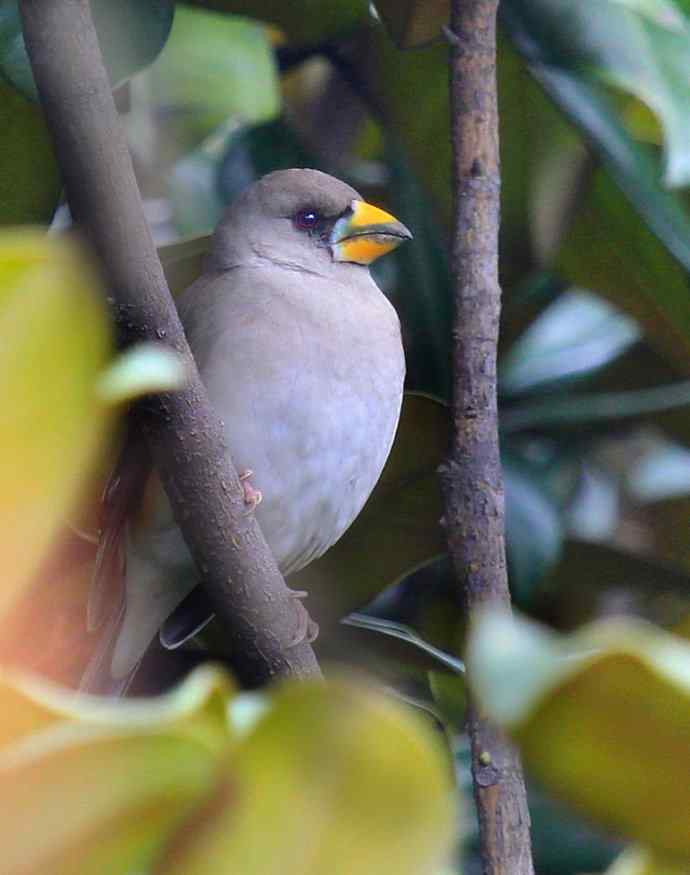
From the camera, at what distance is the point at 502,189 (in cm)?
179

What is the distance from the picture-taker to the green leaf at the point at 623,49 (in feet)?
4.69

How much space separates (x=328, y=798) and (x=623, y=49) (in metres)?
1.24

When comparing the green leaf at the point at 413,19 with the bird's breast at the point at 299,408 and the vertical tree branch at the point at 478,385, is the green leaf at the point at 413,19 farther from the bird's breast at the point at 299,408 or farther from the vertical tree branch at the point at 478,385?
the bird's breast at the point at 299,408

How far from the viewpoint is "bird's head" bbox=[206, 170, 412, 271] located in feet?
6.11

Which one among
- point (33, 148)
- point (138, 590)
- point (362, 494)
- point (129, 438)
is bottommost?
point (138, 590)

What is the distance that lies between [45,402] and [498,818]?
2.89 ft

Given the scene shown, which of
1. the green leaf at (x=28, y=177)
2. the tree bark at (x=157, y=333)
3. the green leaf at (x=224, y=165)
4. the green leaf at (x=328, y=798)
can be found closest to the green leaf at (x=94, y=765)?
the green leaf at (x=328, y=798)

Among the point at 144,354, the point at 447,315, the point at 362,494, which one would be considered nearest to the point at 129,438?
the point at 362,494

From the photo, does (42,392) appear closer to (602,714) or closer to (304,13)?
(602,714)

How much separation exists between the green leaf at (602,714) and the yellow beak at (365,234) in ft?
4.46

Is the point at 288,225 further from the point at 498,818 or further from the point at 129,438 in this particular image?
the point at 498,818

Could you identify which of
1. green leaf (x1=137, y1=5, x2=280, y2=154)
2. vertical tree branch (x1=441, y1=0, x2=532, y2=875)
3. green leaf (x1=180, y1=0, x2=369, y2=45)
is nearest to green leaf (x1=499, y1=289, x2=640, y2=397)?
vertical tree branch (x1=441, y1=0, x2=532, y2=875)

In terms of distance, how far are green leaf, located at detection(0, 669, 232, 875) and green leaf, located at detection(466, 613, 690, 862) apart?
82 mm

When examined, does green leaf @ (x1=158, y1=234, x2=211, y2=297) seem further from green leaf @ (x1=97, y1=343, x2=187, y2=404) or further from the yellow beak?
green leaf @ (x1=97, y1=343, x2=187, y2=404)
